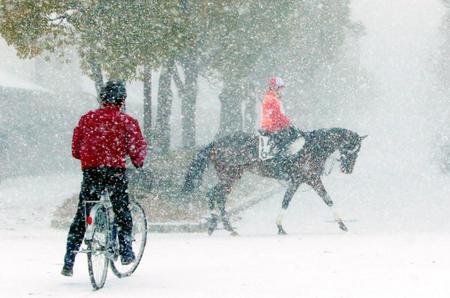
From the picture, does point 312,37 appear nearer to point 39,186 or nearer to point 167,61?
point 39,186

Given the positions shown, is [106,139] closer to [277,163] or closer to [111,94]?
[111,94]

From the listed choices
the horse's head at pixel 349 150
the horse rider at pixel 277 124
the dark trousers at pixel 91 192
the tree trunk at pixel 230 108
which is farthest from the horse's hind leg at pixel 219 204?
the tree trunk at pixel 230 108

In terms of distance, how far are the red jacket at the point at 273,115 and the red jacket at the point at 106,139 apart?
17.5ft

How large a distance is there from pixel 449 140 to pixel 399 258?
3802 cm

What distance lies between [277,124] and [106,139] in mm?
5660

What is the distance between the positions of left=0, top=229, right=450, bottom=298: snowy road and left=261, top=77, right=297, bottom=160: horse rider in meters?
1.53

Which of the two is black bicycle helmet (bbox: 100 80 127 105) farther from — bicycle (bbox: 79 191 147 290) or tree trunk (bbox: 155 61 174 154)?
tree trunk (bbox: 155 61 174 154)

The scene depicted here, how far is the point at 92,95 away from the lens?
39.8 meters

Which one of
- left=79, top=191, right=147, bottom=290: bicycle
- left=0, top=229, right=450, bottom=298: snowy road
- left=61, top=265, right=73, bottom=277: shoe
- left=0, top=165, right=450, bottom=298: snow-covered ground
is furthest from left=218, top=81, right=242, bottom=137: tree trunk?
left=61, top=265, right=73, bottom=277: shoe

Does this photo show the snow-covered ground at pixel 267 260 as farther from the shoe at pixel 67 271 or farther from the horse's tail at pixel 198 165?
the horse's tail at pixel 198 165

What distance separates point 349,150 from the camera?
1420 cm

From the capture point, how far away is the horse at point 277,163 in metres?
13.8

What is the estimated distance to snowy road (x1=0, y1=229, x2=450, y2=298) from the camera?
26.7 ft

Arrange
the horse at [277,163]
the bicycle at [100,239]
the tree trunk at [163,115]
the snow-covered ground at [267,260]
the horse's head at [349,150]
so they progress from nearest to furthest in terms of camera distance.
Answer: the bicycle at [100,239]
the snow-covered ground at [267,260]
the horse at [277,163]
the horse's head at [349,150]
the tree trunk at [163,115]
